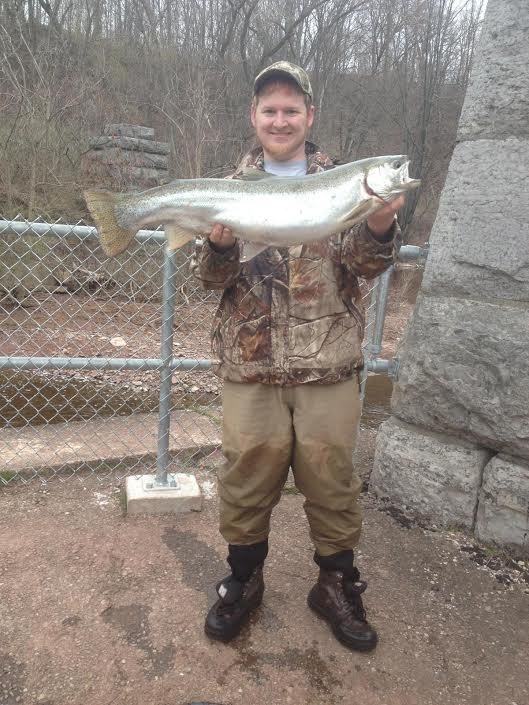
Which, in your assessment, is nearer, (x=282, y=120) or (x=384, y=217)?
(x=384, y=217)

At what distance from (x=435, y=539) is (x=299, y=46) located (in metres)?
18.4

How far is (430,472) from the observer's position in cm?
329

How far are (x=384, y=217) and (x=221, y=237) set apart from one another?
0.60m

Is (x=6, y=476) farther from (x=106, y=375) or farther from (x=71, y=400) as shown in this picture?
(x=106, y=375)

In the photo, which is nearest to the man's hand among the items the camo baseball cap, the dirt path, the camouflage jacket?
the camouflage jacket

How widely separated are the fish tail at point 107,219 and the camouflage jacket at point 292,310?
1.03 feet

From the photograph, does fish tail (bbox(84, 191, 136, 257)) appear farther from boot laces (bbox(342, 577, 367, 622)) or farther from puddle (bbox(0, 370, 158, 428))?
puddle (bbox(0, 370, 158, 428))

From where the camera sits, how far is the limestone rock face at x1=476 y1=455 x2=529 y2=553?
3.01m

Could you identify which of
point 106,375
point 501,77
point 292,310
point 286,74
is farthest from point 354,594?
point 106,375

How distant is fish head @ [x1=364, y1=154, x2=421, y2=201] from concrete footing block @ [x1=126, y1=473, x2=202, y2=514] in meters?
2.12

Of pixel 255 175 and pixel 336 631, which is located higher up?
pixel 255 175

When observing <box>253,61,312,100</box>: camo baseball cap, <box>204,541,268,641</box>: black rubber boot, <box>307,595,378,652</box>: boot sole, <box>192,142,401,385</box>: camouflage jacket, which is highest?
<box>253,61,312,100</box>: camo baseball cap

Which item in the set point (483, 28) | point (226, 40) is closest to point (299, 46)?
point (226, 40)

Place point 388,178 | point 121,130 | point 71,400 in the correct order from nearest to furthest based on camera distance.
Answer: point 388,178
point 71,400
point 121,130
